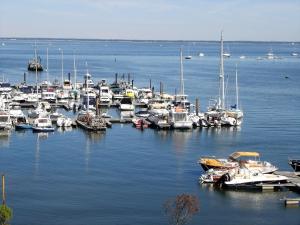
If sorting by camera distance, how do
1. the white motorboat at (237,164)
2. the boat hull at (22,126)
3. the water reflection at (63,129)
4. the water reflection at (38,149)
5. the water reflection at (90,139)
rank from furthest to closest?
the water reflection at (63,129) → the boat hull at (22,126) → the water reflection at (90,139) → the water reflection at (38,149) → the white motorboat at (237,164)

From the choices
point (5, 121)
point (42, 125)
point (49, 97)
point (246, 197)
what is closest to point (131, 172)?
point (246, 197)

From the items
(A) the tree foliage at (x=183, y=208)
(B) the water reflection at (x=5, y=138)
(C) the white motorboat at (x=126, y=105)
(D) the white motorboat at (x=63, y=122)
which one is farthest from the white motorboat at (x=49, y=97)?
(A) the tree foliage at (x=183, y=208)

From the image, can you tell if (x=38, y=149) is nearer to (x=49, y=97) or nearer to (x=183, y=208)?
(x=49, y=97)

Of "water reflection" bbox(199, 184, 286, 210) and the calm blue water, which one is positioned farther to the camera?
"water reflection" bbox(199, 184, 286, 210)

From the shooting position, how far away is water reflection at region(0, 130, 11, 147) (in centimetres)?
4372

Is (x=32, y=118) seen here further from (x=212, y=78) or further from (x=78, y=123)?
(x=212, y=78)

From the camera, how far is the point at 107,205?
29.6 metres

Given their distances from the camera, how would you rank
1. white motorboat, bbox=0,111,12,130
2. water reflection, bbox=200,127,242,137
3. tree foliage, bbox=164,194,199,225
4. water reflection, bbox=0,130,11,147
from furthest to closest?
water reflection, bbox=200,127,242,137 → white motorboat, bbox=0,111,12,130 → water reflection, bbox=0,130,11,147 → tree foliage, bbox=164,194,199,225

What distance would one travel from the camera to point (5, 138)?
150 ft

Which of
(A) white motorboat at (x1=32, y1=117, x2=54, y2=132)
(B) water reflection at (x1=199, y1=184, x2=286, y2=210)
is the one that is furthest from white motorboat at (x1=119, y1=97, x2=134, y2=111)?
(B) water reflection at (x1=199, y1=184, x2=286, y2=210)

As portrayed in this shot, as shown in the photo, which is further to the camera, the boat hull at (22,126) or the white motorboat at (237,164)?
the boat hull at (22,126)

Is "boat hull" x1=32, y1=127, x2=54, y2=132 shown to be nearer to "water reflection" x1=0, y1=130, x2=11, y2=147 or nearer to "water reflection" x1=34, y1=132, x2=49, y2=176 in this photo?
"water reflection" x1=34, y1=132, x2=49, y2=176

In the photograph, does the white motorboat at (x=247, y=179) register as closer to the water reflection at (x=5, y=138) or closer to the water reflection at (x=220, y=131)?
the water reflection at (x=220, y=131)

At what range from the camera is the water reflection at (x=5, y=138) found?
43719mm
